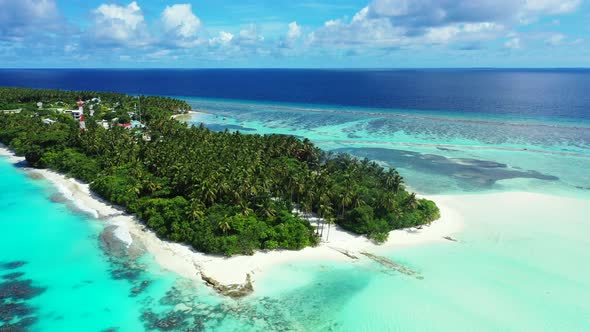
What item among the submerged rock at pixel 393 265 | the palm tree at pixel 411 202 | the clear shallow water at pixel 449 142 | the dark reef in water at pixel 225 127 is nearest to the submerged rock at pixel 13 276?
the submerged rock at pixel 393 265

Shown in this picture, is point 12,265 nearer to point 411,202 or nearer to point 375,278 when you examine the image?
point 375,278

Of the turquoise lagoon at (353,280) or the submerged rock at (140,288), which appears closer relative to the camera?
the turquoise lagoon at (353,280)

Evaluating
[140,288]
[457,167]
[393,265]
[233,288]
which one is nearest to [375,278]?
[393,265]

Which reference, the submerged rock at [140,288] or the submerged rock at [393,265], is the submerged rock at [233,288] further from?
the submerged rock at [393,265]

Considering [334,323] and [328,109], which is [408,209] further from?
[328,109]

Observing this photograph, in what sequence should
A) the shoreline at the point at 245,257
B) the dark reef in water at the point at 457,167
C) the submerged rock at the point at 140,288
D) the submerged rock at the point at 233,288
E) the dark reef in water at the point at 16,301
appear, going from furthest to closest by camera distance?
the dark reef in water at the point at 457,167 < the shoreline at the point at 245,257 < the submerged rock at the point at 140,288 < the submerged rock at the point at 233,288 < the dark reef in water at the point at 16,301

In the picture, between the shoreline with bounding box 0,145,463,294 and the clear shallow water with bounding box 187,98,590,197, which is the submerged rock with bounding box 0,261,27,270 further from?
the clear shallow water with bounding box 187,98,590,197

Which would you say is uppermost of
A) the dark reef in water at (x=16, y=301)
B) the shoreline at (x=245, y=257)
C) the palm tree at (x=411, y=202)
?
the palm tree at (x=411, y=202)
